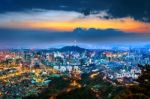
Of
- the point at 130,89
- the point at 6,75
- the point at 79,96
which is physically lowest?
the point at 6,75

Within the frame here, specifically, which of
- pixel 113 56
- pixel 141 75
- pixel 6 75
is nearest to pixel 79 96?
pixel 141 75

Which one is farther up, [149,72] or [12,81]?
[149,72]

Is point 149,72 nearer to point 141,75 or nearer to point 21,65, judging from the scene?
point 141,75

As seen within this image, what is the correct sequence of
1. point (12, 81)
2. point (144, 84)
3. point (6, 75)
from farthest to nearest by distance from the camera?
point (6, 75), point (12, 81), point (144, 84)

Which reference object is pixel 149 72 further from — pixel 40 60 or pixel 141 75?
pixel 40 60

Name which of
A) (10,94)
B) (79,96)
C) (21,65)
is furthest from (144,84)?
(21,65)

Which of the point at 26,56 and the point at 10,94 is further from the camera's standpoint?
the point at 26,56

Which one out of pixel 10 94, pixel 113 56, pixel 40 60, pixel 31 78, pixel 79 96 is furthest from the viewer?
pixel 113 56

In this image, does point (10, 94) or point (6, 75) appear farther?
point (6, 75)

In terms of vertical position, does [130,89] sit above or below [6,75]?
above

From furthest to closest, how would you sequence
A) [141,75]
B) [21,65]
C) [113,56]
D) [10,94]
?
[113,56] < [21,65] < [10,94] < [141,75]
